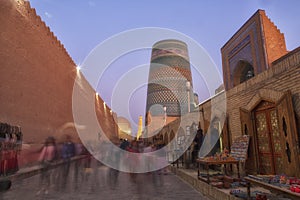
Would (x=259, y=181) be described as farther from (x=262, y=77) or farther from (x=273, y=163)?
(x=262, y=77)

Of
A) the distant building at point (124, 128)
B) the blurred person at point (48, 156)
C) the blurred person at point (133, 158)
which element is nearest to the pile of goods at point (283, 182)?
the blurred person at point (133, 158)

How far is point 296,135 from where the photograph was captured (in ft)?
12.2

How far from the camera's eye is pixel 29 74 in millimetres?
9547

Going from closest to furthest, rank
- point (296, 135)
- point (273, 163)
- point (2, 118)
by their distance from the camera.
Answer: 1. point (296, 135)
2. point (273, 163)
3. point (2, 118)

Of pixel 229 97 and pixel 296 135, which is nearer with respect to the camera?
pixel 296 135

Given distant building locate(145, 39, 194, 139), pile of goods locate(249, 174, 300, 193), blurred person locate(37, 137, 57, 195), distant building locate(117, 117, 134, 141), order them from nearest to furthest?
pile of goods locate(249, 174, 300, 193), blurred person locate(37, 137, 57, 195), distant building locate(145, 39, 194, 139), distant building locate(117, 117, 134, 141)

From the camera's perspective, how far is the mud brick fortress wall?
814cm

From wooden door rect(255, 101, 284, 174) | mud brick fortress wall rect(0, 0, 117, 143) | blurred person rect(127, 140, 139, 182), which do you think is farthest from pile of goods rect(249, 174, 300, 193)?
mud brick fortress wall rect(0, 0, 117, 143)

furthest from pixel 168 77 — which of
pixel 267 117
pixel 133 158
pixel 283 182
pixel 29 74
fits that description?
pixel 283 182

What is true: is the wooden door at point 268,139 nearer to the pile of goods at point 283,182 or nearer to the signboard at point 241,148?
the signboard at point 241,148

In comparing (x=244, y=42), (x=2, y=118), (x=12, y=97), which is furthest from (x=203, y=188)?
(x=244, y=42)

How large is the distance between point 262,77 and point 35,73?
9071 mm

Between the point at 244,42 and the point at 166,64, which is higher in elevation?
the point at 166,64

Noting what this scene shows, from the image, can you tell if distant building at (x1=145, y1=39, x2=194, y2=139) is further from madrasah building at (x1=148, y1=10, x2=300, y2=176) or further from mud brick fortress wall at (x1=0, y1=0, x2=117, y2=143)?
madrasah building at (x1=148, y1=10, x2=300, y2=176)
